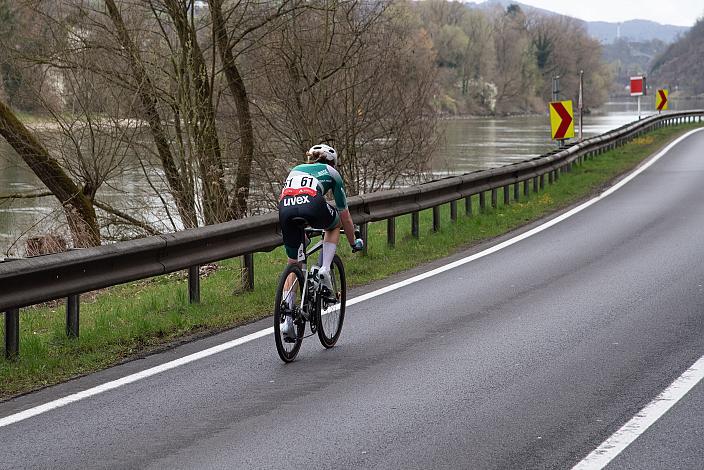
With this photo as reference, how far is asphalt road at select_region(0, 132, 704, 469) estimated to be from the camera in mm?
5406

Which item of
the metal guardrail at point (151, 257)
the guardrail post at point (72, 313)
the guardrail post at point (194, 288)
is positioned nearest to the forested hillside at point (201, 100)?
the metal guardrail at point (151, 257)

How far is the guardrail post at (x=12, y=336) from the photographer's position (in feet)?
25.0

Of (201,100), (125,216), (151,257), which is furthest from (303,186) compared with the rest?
(125,216)

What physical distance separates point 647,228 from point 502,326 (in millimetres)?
7316

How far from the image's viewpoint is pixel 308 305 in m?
7.75

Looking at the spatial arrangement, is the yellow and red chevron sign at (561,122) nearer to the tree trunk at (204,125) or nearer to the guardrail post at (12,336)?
the tree trunk at (204,125)

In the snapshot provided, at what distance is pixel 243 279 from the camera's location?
35.5 ft

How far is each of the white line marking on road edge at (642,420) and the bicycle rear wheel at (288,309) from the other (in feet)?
8.06

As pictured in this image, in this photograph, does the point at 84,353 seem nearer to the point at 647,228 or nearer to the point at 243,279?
the point at 243,279

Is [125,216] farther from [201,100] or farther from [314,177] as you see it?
[314,177]

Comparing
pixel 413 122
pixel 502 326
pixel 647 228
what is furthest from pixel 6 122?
pixel 502 326

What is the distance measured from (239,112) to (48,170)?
12.7ft

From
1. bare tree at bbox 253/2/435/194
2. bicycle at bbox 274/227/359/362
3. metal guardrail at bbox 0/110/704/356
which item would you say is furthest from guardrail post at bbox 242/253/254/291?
Result: bare tree at bbox 253/2/435/194

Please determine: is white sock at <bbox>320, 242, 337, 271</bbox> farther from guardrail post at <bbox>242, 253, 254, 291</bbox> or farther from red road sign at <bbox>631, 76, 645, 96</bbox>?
red road sign at <bbox>631, 76, 645, 96</bbox>
